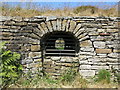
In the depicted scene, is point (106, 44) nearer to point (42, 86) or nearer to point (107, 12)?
point (107, 12)

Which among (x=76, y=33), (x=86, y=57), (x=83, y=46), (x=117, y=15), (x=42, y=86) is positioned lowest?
(x=42, y=86)

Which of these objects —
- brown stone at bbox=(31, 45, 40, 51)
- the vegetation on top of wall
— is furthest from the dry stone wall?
the vegetation on top of wall

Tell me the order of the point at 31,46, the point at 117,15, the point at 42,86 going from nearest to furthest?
the point at 42,86 → the point at 31,46 → the point at 117,15

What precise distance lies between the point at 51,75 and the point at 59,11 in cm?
213

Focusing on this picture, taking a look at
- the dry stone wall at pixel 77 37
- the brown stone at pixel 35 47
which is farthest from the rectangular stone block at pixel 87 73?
the brown stone at pixel 35 47

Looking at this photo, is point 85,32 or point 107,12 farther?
point 107,12

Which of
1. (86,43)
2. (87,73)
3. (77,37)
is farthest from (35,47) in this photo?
(87,73)

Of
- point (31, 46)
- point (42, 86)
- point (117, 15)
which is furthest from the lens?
point (117, 15)

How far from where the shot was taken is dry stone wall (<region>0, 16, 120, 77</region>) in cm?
498

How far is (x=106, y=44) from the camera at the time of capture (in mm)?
5055

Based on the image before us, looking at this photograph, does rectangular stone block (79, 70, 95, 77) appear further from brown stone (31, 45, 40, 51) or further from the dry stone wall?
brown stone (31, 45, 40, 51)

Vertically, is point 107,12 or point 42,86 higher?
point 107,12

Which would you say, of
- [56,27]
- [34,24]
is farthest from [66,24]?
[34,24]

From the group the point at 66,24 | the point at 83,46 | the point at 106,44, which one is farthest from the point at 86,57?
the point at 66,24
